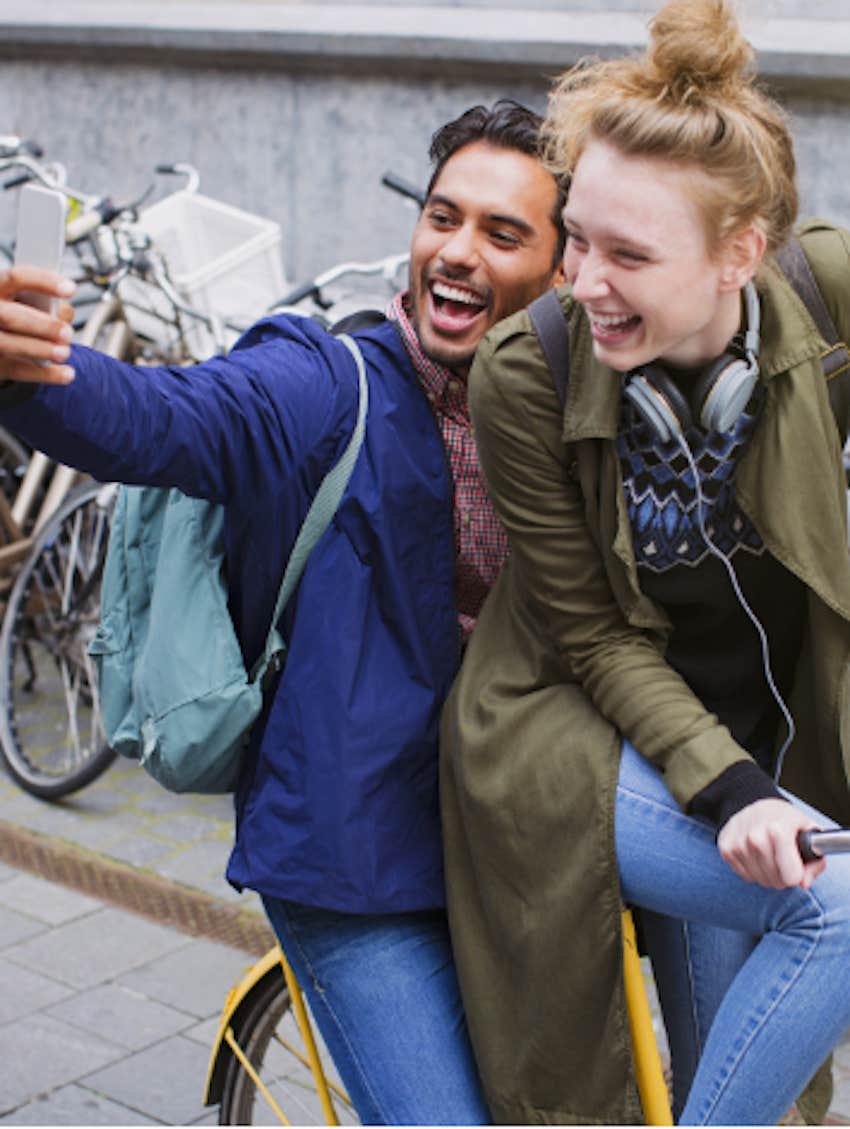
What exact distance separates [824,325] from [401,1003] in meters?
1.06

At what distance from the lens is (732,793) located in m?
1.99

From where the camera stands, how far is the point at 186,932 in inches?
181

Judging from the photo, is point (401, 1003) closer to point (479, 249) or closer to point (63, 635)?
point (479, 249)

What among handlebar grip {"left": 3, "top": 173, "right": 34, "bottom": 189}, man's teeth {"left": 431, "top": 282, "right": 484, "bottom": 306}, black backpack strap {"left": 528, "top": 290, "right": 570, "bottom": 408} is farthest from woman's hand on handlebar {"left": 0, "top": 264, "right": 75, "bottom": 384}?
handlebar grip {"left": 3, "top": 173, "right": 34, "bottom": 189}

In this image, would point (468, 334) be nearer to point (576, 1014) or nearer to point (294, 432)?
point (294, 432)

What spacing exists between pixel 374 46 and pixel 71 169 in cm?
188

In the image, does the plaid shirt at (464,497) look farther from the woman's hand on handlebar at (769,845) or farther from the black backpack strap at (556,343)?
the woman's hand on handlebar at (769,845)

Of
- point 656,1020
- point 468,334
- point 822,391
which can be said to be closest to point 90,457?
point 468,334

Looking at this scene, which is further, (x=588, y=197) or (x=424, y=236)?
(x=424, y=236)

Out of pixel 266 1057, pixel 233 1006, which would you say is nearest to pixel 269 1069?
pixel 266 1057

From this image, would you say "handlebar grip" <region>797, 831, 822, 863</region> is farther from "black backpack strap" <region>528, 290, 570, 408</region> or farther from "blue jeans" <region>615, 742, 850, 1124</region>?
"black backpack strap" <region>528, 290, 570, 408</region>

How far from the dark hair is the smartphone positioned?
0.86 m

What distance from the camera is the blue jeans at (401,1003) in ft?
7.84

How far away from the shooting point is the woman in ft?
6.40
